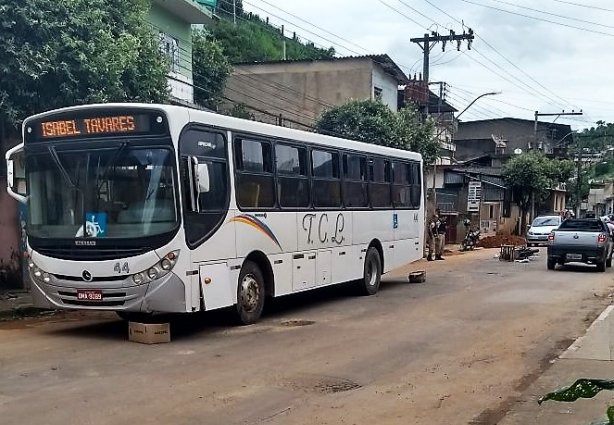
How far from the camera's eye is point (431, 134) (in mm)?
30562

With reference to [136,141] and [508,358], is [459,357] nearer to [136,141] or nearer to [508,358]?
[508,358]

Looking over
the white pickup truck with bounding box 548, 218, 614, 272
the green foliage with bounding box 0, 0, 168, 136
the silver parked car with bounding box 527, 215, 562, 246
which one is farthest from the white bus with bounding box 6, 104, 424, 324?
the silver parked car with bounding box 527, 215, 562, 246

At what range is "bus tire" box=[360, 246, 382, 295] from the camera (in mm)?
15789

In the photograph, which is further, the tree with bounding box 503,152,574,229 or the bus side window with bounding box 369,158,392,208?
the tree with bounding box 503,152,574,229

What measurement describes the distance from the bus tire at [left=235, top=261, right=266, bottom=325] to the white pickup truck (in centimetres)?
1413

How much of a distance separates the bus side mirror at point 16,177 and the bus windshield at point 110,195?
2.17ft

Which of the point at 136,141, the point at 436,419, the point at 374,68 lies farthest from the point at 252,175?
the point at 374,68

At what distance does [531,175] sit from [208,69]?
26475 mm

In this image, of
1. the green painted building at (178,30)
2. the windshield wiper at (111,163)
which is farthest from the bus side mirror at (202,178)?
the green painted building at (178,30)

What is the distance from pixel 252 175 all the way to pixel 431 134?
2028 centimetres

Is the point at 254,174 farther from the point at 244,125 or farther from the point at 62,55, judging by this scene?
the point at 62,55

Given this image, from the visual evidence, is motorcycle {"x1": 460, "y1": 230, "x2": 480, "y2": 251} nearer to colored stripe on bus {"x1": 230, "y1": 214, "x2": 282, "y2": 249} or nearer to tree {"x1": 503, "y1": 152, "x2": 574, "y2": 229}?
tree {"x1": 503, "y1": 152, "x2": 574, "y2": 229}

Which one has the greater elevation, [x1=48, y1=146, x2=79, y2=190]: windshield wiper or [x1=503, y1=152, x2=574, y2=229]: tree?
[x1=503, y1=152, x2=574, y2=229]: tree

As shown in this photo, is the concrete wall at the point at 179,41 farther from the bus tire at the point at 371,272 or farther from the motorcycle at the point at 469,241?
the motorcycle at the point at 469,241
